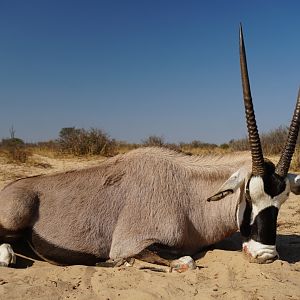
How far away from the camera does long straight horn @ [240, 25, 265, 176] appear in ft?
14.4

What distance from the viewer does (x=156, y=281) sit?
→ 3.84 m

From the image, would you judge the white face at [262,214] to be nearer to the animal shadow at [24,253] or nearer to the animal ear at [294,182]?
the animal ear at [294,182]

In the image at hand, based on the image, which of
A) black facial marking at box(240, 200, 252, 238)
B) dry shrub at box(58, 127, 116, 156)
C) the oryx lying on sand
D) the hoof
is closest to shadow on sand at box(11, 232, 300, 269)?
the oryx lying on sand

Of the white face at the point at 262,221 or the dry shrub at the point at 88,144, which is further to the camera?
the dry shrub at the point at 88,144

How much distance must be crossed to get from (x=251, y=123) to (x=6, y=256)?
2829 millimetres

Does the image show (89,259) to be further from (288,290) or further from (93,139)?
(93,139)

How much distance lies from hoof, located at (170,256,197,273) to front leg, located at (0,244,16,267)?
161cm

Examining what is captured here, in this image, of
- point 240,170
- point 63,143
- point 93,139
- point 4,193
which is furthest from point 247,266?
point 63,143

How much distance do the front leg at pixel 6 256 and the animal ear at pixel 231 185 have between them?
210cm

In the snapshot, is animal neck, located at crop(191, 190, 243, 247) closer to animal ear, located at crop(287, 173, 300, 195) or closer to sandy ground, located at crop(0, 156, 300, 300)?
sandy ground, located at crop(0, 156, 300, 300)

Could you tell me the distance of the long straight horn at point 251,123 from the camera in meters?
4.38

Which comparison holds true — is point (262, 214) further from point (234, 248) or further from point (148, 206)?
point (148, 206)

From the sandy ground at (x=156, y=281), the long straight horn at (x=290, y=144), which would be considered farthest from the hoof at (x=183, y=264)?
the long straight horn at (x=290, y=144)

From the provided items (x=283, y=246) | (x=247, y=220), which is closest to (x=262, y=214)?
(x=247, y=220)
